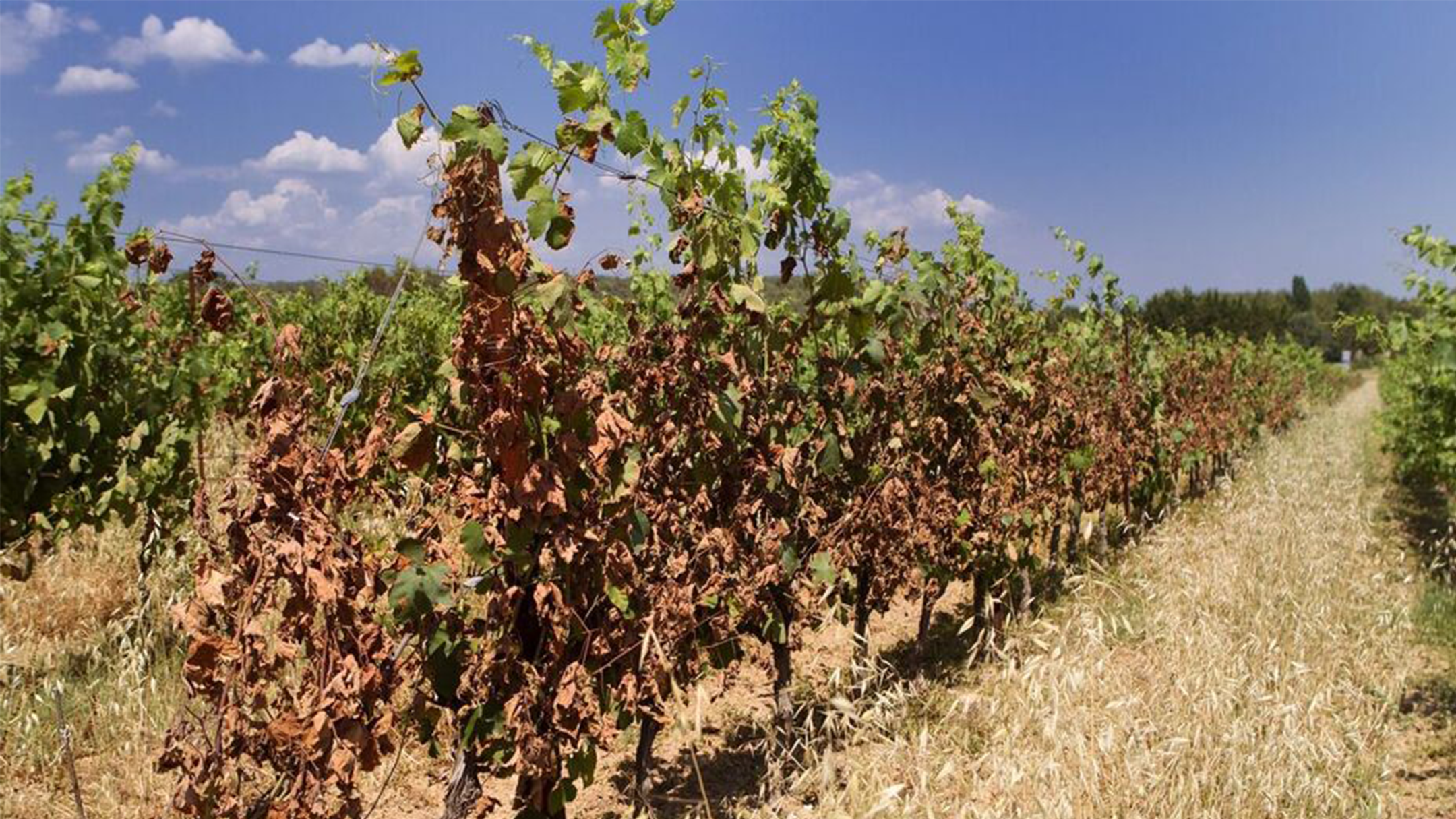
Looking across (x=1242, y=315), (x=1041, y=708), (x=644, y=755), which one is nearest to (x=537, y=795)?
(x=644, y=755)

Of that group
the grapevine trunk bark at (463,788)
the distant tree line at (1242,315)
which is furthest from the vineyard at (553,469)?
the distant tree line at (1242,315)

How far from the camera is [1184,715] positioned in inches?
134

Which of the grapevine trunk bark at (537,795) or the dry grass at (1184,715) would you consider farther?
the dry grass at (1184,715)

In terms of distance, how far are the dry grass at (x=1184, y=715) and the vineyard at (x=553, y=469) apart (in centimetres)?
44

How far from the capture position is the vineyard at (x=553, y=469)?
2.30 meters

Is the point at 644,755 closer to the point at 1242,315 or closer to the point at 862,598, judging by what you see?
the point at 862,598

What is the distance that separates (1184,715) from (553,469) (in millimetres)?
2363

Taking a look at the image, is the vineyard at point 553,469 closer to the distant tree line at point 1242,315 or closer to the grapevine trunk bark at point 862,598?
the grapevine trunk bark at point 862,598

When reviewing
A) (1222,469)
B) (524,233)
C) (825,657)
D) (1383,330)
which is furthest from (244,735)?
(1222,469)

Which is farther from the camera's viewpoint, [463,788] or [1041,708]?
[1041,708]

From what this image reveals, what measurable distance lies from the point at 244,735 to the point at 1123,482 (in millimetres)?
8377

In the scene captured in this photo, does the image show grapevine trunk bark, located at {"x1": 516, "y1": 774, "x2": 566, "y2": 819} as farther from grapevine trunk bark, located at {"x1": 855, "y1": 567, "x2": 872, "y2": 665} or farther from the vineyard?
grapevine trunk bark, located at {"x1": 855, "y1": 567, "x2": 872, "y2": 665}

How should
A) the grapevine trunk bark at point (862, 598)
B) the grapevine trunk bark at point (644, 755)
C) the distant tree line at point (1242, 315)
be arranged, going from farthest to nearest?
the distant tree line at point (1242, 315) < the grapevine trunk bark at point (862, 598) < the grapevine trunk bark at point (644, 755)

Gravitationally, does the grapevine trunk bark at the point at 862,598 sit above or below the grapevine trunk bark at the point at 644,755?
above
